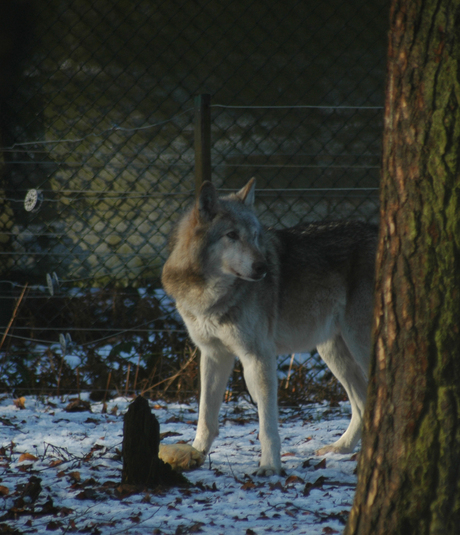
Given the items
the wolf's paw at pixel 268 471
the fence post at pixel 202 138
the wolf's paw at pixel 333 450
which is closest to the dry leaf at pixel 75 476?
the wolf's paw at pixel 268 471

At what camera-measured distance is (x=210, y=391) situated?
11.4 ft

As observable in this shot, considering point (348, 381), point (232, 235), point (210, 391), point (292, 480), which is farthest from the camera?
point (348, 381)

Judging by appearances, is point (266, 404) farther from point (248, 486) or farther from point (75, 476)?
point (75, 476)

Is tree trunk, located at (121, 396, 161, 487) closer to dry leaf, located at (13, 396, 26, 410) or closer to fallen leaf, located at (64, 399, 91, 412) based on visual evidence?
fallen leaf, located at (64, 399, 91, 412)

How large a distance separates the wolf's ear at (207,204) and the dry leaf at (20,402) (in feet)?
7.19

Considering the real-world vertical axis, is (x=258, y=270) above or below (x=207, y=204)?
below

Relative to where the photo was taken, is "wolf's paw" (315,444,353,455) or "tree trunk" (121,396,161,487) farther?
"wolf's paw" (315,444,353,455)

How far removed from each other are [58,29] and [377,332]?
5465 millimetres

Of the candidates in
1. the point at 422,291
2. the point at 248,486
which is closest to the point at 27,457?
the point at 248,486

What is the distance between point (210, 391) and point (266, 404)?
1.42 ft

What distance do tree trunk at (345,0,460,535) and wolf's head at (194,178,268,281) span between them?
1.45 meters

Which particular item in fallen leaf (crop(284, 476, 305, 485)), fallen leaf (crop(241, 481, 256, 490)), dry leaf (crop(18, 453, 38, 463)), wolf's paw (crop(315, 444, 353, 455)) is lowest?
wolf's paw (crop(315, 444, 353, 455))

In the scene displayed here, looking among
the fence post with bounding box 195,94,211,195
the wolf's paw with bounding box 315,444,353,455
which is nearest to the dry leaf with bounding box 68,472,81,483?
the wolf's paw with bounding box 315,444,353,455

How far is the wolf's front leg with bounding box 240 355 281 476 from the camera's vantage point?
10.1 feet
